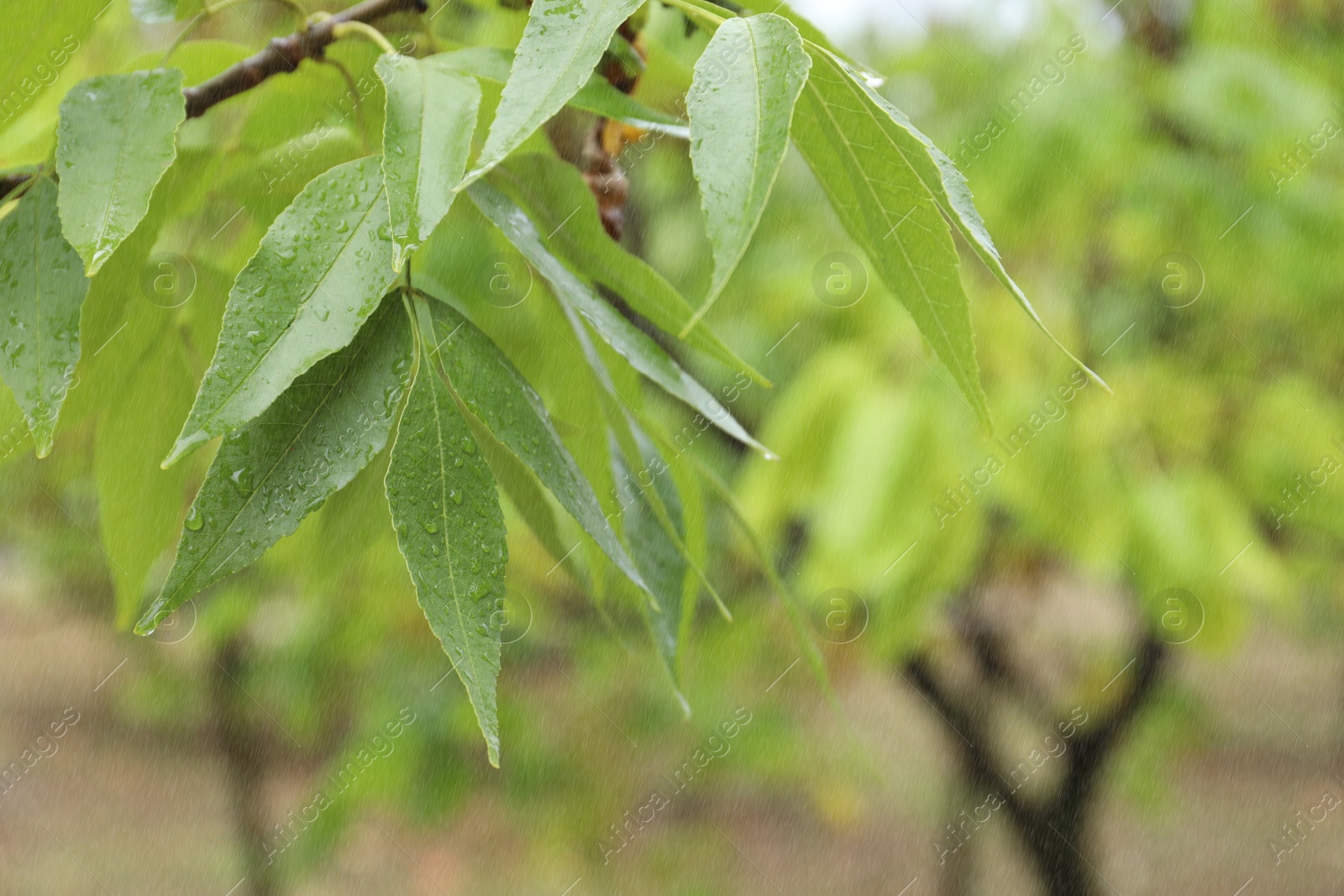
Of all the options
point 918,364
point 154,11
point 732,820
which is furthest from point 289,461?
point 732,820

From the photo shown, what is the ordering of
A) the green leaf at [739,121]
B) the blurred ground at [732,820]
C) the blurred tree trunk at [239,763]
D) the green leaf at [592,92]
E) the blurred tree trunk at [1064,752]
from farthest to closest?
1. the blurred ground at [732,820]
2. the blurred tree trunk at [239,763]
3. the blurred tree trunk at [1064,752]
4. the green leaf at [592,92]
5. the green leaf at [739,121]

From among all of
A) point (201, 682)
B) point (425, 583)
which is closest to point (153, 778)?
point (201, 682)

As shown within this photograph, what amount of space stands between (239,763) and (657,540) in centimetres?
153

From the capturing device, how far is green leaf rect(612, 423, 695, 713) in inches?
14.6

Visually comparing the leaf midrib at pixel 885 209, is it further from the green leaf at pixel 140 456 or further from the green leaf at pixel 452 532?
the green leaf at pixel 140 456

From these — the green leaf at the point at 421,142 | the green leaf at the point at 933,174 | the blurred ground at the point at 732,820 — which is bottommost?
the blurred ground at the point at 732,820

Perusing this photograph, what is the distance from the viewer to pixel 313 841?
133cm

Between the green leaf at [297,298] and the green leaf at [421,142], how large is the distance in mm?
16

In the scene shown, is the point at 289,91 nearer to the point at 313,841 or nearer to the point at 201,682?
the point at 313,841

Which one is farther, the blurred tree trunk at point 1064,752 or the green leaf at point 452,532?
the blurred tree trunk at point 1064,752

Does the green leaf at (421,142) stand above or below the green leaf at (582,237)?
above

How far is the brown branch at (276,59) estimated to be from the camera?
34cm

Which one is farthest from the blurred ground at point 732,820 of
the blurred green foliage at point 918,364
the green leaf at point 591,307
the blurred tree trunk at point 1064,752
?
the green leaf at point 591,307

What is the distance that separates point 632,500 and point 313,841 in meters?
1.14
